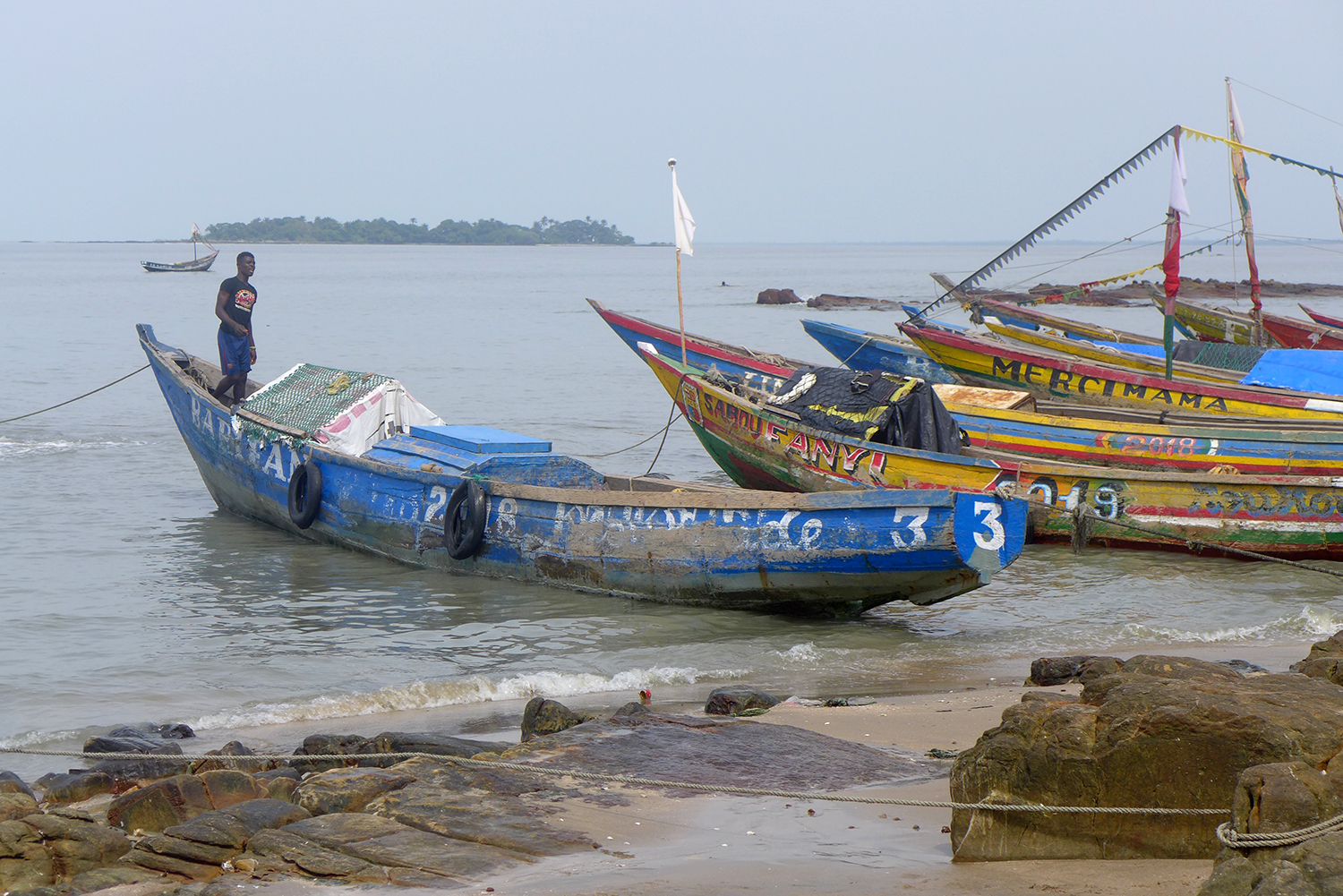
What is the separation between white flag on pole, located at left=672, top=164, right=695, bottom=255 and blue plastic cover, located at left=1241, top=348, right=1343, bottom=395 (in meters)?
7.29

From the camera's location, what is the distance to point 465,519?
32.4 ft

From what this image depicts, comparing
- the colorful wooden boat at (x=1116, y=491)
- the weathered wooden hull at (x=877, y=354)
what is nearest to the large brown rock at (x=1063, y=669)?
the colorful wooden boat at (x=1116, y=491)

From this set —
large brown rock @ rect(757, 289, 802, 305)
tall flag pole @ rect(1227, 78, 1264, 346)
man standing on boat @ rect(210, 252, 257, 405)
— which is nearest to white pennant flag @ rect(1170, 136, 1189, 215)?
tall flag pole @ rect(1227, 78, 1264, 346)

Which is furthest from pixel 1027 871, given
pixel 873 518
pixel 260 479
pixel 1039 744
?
pixel 260 479

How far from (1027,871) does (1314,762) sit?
2.89 ft

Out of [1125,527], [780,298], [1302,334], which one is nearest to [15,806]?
[1125,527]

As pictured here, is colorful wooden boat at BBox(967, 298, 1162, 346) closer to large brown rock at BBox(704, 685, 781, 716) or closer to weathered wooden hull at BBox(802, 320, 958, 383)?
weathered wooden hull at BBox(802, 320, 958, 383)

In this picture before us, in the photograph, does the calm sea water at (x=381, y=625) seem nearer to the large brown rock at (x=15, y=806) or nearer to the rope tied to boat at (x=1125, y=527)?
the rope tied to boat at (x=1125, y=527)

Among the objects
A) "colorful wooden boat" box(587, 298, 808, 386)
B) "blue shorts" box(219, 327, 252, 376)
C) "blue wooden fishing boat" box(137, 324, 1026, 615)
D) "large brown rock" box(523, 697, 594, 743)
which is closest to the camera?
"large brown rock" box(523, 697, 594, 743)

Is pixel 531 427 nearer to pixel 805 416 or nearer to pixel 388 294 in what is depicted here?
pixel 805 416

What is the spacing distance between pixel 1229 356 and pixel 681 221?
1007 cm

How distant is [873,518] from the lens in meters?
8.22

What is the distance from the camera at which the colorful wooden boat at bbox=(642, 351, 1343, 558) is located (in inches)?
423

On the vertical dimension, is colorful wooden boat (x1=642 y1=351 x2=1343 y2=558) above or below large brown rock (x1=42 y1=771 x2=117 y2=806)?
above
